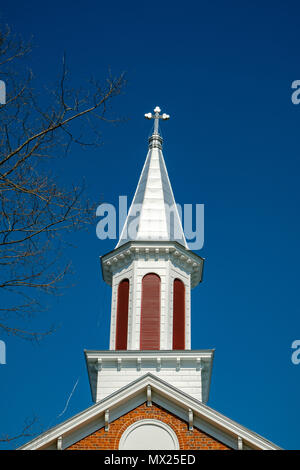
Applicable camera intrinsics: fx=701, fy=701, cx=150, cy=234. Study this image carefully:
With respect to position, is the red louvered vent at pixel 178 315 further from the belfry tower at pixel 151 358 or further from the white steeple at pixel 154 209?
the white steeple at pixel 154 209

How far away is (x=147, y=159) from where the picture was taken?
106 ft

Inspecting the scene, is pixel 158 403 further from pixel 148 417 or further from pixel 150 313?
pixel 150 313

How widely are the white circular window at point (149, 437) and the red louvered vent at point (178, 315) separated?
652cm

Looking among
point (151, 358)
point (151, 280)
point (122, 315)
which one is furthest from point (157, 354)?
point (151, 280)

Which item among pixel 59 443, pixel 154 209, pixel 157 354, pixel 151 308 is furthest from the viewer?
pixel 154 209

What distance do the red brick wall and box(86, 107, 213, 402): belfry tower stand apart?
5204mm

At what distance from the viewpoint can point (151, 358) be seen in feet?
79.0

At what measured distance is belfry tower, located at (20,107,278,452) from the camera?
18250 mm

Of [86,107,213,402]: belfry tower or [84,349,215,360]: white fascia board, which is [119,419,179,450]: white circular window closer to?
[86,107,213,402]: belfry tower

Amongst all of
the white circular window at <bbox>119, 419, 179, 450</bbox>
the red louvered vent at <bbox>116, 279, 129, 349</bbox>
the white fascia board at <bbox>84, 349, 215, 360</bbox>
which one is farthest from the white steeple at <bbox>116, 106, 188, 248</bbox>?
the white circular window at <bbox>119, 419, 179, 450</bbox>

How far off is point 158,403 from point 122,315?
23.6ft

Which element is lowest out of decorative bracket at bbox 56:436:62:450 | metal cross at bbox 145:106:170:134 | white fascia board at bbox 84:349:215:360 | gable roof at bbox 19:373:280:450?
decorative bracket at bbox 56:436:62:450
